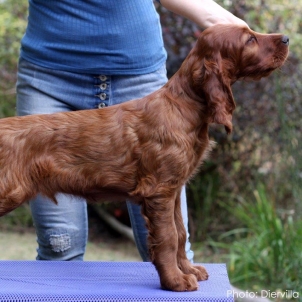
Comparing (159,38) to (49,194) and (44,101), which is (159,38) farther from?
(49,194)

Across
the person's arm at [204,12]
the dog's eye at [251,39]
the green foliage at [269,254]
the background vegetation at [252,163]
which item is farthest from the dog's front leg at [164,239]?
the background vegetation at [252,163]

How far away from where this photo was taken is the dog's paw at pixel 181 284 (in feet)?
10.2

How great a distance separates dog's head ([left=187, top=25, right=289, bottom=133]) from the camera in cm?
308

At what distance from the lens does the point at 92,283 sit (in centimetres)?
329

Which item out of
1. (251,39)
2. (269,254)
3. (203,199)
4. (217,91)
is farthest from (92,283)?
(203,199)

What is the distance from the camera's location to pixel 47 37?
151 inches

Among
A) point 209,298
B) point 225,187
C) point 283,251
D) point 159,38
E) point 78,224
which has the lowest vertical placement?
point 225,187

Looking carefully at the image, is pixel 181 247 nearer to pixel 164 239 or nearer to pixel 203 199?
pixel 164 239

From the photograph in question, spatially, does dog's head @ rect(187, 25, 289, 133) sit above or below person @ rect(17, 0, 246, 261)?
above

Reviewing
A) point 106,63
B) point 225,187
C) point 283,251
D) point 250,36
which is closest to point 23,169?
point 106,63

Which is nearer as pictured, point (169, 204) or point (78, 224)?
point (169, 204)

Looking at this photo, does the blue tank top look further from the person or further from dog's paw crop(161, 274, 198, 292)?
dog's paw crop(161, 274, 198, 292)

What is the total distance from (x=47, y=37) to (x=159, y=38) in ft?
2.10

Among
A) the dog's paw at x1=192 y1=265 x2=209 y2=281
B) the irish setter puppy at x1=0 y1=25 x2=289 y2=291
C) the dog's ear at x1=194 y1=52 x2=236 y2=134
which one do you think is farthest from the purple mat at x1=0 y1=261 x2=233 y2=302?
the dog's ear at x1=194 y1=52 x2=236 y2=134
